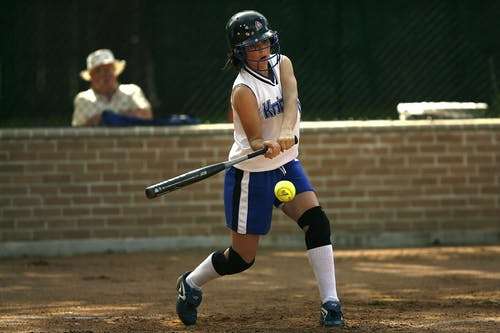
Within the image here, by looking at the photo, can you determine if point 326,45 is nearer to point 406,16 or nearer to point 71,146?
point 406,16

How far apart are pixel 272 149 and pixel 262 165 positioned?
0.36m

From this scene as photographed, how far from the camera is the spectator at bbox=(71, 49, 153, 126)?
11.5 meters

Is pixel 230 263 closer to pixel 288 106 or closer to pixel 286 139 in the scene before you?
pixel 286 139

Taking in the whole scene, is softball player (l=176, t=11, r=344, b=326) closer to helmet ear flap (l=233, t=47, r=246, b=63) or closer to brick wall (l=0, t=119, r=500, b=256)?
helmet ear flap (l=233, t=47, r=246, b=63)

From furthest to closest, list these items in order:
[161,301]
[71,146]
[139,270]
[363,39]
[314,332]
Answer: [363,39] < [71,146] < [139,270] < [161,301] < [314,332]

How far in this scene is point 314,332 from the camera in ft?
21.9

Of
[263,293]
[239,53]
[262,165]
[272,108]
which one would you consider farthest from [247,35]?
[263,293]

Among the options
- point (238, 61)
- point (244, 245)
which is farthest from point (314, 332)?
point (238, 61)

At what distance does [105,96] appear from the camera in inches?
459

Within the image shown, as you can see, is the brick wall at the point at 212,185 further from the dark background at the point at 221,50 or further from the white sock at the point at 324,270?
the white sock at the point at 324,270

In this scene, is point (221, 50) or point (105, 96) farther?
point (221, 50)

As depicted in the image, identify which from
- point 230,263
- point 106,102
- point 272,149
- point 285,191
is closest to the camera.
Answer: point 272,149

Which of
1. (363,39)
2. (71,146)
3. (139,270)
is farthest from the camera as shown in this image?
(363,39)

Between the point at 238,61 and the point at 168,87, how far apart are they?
197 inches
